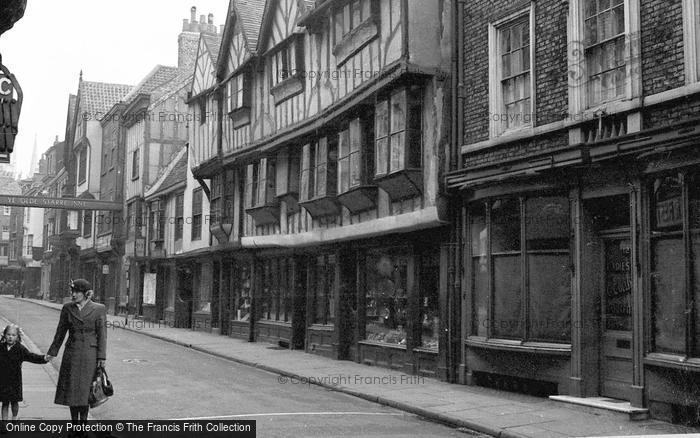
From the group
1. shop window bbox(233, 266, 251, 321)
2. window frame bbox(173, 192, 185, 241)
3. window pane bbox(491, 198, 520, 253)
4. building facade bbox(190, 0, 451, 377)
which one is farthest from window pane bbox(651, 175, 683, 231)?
window frame bbox(173, 192, 185, 241)

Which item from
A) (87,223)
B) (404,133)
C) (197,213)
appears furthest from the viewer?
(87,223)

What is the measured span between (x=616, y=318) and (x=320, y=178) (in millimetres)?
9244

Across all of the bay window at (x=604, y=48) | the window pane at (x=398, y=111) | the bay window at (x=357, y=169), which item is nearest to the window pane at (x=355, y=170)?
the bay window at (x=357, y=169)

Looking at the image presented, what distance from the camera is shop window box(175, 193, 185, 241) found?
30.7 meters

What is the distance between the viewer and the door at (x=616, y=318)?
10578mm

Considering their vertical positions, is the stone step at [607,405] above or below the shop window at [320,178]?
below

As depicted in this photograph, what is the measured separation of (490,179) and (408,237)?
3089mm

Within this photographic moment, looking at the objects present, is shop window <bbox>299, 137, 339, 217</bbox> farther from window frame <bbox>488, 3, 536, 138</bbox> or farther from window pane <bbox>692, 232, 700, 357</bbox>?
window pane <bbox>692, 232, 700, 357</bbox>

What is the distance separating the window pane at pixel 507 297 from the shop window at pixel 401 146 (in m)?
2.40

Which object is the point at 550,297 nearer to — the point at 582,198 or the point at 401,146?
the point at 582,198

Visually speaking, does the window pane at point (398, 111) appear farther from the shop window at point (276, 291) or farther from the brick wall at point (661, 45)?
the shop window at point (276, 291)

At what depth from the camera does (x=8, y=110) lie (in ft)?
23.1

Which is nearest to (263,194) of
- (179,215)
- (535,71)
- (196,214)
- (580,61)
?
(196,214)

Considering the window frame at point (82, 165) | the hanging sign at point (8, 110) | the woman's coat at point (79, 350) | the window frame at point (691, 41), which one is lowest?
the woman's coat at point (79, 350)
